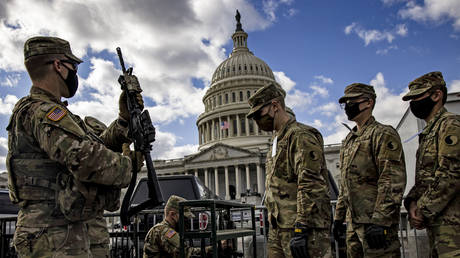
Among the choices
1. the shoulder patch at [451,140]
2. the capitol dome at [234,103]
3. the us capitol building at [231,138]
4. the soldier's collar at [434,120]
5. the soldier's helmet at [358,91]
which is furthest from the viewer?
the capitol dome at [234,103]

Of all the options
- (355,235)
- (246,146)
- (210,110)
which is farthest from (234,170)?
(355,235)

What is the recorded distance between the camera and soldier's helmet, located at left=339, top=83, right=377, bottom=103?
179 inches

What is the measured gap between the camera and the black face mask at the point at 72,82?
3.14 meters

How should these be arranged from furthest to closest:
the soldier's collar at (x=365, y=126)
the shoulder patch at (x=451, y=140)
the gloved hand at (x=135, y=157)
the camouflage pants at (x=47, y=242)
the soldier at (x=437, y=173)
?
the soldier's collar at (x=365, y=126), the shoulder patch at (x=451, y=140), the soldier at (x=437, y=173), the gloved hand at (x=135, y=157), the camouflage pants at (x=47, y=242)

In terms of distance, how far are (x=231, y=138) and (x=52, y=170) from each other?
6964 centimetres

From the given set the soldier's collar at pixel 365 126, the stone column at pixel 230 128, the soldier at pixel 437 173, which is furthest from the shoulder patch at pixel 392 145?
the stone column at pixel 230 128

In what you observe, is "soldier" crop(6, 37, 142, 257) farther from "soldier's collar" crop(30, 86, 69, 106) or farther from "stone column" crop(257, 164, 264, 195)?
"stone column" crop(257, 164, 264, 195)

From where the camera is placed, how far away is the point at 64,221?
9.04 ft

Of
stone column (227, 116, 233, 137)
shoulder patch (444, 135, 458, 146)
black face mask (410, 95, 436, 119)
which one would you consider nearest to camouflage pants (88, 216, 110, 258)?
shoulder patch (444, 135, 458, 146)

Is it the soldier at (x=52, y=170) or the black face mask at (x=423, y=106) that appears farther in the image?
the black face mask at (x=423, y=106)

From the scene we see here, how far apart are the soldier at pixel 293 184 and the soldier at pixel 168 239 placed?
1277mm

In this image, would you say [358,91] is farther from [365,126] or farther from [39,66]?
[39,66]

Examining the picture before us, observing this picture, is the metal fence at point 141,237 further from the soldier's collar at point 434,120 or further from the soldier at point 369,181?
the soldier's collar at point 434,120

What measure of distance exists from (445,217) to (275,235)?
155 centimetres
